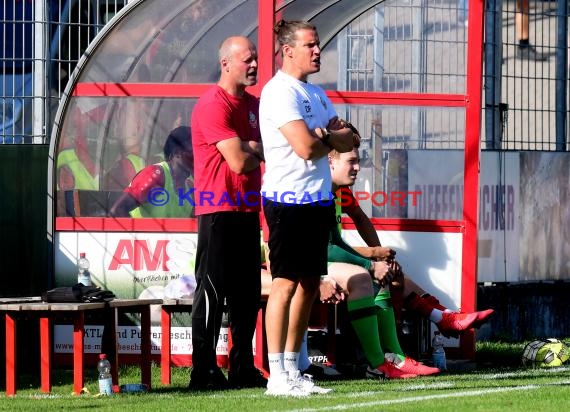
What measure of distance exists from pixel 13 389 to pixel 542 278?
236 inches

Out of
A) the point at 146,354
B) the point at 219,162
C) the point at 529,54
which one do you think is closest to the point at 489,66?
the point at 529,54

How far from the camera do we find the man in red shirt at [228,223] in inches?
354

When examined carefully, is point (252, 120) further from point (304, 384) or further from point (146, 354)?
point (304, 384)

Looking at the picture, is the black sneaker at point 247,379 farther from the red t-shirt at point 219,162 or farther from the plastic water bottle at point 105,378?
the red t-shirt at point 219,162

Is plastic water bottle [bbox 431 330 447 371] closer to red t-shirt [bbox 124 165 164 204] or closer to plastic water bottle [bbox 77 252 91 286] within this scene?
red t-shirt [bbox 124 165 164 204]

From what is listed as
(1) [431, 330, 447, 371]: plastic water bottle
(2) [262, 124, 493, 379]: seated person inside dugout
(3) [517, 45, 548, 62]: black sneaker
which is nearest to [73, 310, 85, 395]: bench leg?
(2) [262, 124, 493, 379]: seated person inside dugout

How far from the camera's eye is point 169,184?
10.7 meters

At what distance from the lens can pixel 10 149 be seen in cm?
1143

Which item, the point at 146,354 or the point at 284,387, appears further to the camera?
the point at 146,354

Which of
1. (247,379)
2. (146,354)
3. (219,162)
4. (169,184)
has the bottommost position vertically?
(247,379)

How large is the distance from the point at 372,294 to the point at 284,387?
5.52 feet

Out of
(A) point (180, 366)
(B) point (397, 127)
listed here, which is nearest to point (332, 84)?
(B) point (397, 127)

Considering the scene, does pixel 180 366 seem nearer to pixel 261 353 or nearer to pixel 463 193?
pixel 261 353

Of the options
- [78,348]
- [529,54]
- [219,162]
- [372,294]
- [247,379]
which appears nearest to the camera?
[78,348]
